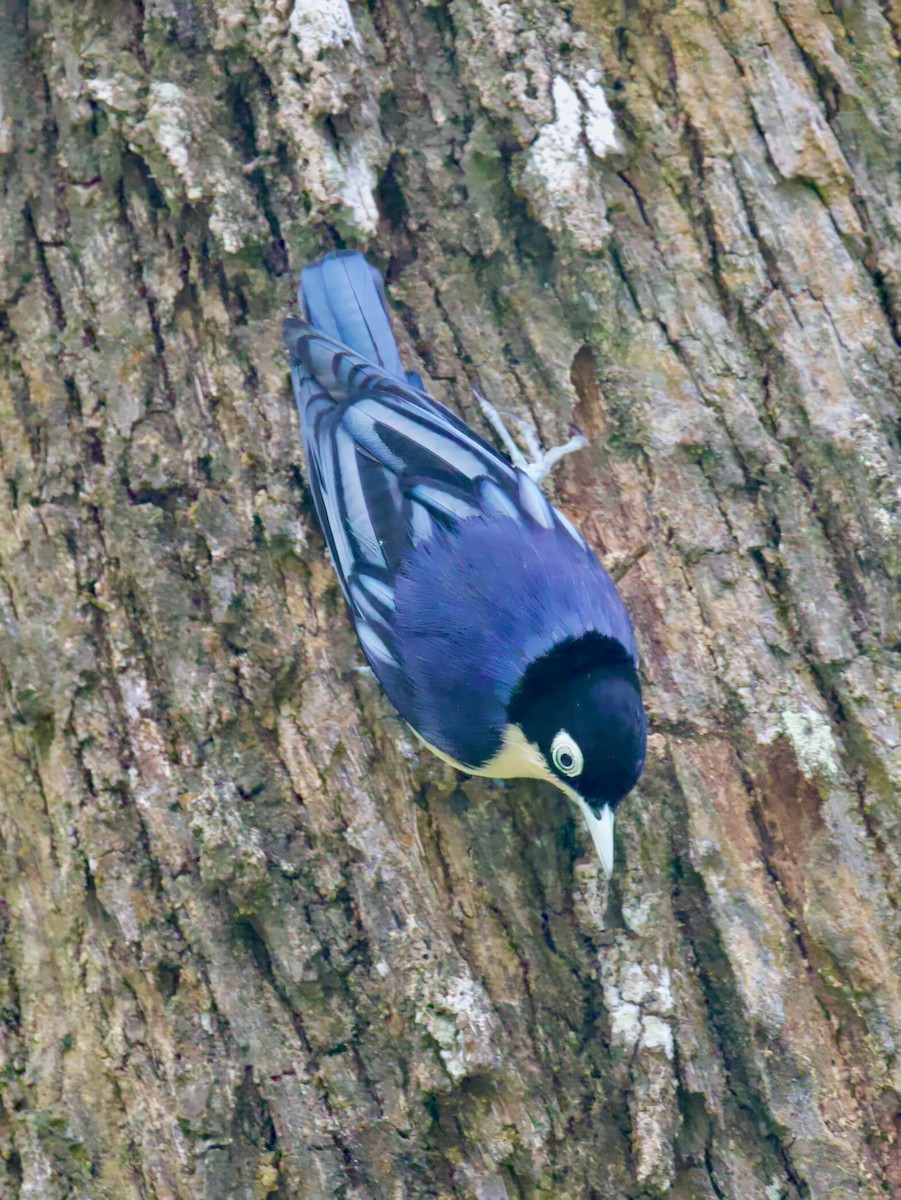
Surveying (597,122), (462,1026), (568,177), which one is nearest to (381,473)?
(568,177)

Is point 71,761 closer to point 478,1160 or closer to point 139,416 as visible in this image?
point 139,416

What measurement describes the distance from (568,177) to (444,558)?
99cm

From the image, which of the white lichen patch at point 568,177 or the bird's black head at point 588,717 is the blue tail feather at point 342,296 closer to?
the white lichen patch at point 568,177

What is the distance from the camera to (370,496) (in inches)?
109

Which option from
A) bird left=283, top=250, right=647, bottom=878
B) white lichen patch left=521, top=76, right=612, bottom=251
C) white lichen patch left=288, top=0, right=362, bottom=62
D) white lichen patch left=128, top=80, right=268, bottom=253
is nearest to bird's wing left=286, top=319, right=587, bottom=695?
bird left=283, top=250, right=647, bottom=878

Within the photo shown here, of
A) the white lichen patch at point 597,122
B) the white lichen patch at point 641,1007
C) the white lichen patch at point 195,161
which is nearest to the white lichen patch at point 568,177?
the white lichen patch at point 597,122

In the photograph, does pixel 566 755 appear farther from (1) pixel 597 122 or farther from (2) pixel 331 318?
(1) pixel 597 122

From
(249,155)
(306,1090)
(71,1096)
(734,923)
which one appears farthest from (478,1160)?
(249,155)

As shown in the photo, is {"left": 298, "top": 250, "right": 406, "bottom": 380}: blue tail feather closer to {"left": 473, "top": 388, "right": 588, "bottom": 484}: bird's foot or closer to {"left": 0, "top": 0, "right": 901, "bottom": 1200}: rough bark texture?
{"left": 0, "top": 0, "right": 901, "bottom": 1200}: rough bark texture

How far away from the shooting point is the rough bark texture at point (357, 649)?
88.8 inches

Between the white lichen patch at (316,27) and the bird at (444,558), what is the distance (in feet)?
1.64

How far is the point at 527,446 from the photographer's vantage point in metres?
2.70

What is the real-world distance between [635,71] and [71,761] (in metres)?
2.20

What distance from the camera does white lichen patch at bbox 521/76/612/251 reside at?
2660 millimetres
